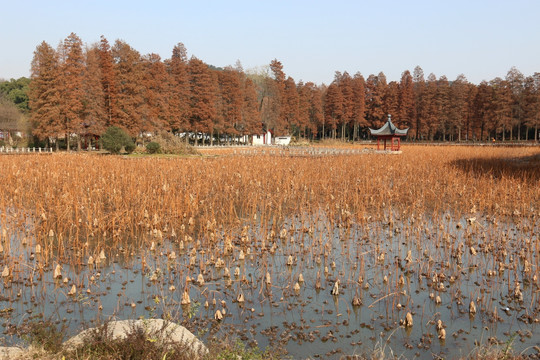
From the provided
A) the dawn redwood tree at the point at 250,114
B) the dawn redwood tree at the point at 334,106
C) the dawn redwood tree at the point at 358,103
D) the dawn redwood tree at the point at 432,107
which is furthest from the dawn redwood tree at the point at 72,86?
the dawn redwood tree at the point at 432,107

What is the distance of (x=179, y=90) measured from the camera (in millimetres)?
43750

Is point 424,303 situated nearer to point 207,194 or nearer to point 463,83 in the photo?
point 207,194

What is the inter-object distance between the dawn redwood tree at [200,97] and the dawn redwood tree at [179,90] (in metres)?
0.72

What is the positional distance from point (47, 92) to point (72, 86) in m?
1.89

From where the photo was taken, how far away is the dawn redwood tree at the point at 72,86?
112 feet

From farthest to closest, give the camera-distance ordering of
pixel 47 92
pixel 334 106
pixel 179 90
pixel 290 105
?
pixel 334 106, pixel 290 105, pixel 179 90, pixel 47 92

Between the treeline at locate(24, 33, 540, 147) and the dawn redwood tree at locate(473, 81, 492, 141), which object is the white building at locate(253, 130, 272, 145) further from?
the dawn redwood tree at locate(473, 81, 492, 141)

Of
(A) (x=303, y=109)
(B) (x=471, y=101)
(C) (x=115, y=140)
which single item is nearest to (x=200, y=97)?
(C) (x=115, y=140)

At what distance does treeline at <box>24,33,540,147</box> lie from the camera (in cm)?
3472

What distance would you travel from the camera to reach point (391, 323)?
5602 millimetres

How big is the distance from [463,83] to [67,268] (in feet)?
200

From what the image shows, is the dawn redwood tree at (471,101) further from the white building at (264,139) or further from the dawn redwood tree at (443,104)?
the white building at (264,139)

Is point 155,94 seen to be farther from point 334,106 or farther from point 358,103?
point 358,103

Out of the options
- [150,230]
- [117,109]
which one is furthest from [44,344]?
[117,109]
